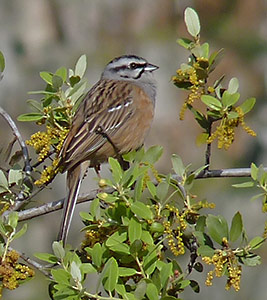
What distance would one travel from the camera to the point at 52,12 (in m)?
10.5

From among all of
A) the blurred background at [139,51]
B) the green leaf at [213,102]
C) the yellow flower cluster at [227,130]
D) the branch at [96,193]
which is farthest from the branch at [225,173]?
the blurred background at [139,51]

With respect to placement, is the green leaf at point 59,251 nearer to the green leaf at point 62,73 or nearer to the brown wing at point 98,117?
the green leaf at point 62,73

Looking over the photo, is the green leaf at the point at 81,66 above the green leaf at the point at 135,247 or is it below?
above

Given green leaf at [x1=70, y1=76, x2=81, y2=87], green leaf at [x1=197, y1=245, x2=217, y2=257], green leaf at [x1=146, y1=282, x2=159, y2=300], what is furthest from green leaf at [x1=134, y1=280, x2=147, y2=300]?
green leaf at [x1=70, y1=76, x2=81, y2=87]

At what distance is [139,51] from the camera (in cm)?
961

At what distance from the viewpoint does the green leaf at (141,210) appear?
7.91 feet

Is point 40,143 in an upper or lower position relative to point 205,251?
upper

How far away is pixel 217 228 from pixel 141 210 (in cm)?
26

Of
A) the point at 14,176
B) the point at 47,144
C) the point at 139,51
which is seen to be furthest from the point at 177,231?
the point at 139,51

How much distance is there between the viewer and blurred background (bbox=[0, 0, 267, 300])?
8492mm

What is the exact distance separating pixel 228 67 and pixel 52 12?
230cm

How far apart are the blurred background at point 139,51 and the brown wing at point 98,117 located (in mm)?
3765

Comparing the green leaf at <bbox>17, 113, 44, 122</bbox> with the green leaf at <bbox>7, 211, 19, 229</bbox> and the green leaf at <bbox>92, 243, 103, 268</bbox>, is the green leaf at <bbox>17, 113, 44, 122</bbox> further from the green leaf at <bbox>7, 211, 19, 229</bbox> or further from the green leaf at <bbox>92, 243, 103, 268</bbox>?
the green leaf at <bbox>92, 243, 103, 268</bbox>

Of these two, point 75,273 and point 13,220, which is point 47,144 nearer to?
point 13,220
